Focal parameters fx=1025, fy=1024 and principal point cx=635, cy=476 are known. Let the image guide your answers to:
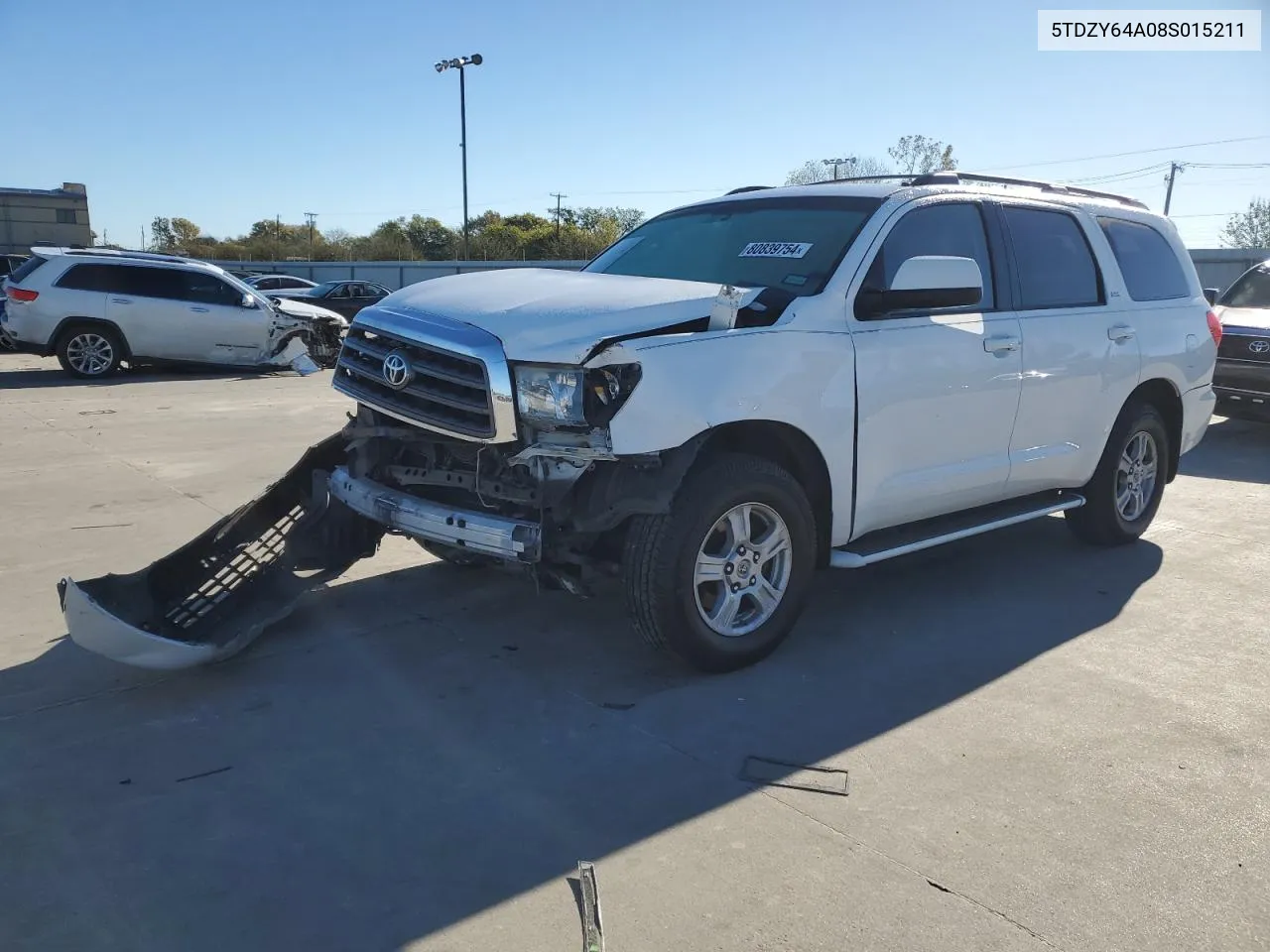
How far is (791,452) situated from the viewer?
4.48m

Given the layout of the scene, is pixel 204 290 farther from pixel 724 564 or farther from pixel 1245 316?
pixel 1245 316

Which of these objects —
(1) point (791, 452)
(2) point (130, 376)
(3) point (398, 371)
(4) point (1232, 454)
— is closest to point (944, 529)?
(1) point (791, 452)

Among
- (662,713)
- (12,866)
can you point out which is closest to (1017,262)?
(662,713)

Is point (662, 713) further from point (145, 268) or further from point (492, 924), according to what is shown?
point (145, 268)

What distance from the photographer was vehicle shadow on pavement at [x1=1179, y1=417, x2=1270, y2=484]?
30.0ft

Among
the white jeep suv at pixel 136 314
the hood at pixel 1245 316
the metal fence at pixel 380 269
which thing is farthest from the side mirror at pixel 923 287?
the metal fence at pixel 380 269

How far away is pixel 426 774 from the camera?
3439 mm

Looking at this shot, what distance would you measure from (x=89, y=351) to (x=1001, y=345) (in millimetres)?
13749

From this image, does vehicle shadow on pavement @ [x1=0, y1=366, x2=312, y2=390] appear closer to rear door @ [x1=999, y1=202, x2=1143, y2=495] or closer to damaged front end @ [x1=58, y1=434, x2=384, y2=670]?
damaged front end @ [x1=58, y1=434, x2=384, y2=670]

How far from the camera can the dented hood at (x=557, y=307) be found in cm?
389

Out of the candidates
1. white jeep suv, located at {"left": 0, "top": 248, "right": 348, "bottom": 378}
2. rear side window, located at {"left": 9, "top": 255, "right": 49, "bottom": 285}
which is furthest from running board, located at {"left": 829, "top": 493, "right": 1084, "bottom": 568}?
rear side window, located at {"left": 9, "top": 255, "right": 49, "bottom": 285}

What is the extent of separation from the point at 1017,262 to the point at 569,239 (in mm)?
58099

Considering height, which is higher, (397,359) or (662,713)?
(397,359)

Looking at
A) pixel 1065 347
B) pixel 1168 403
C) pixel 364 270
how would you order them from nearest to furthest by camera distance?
pixel 1065 347
pixel 1168 403
pixel 364 270
